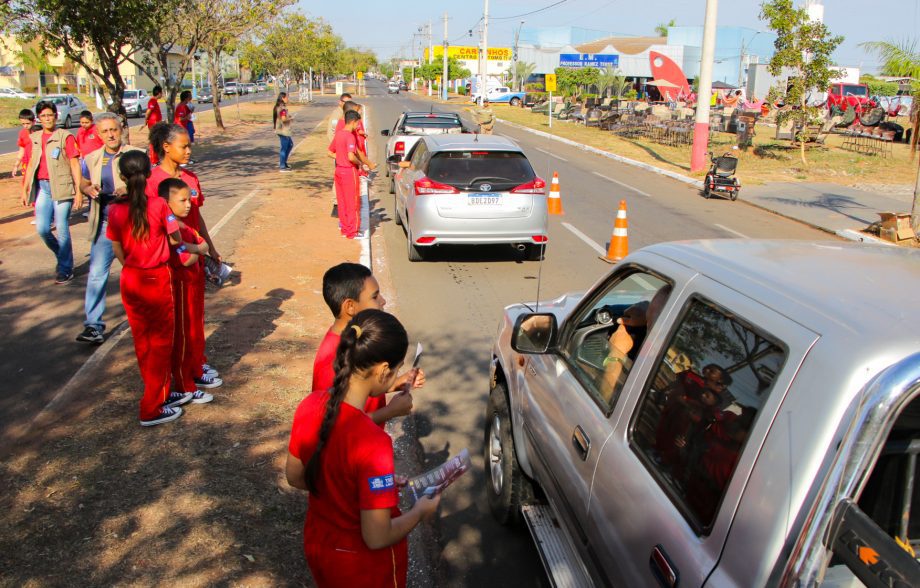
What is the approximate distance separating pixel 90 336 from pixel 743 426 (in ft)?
19.6

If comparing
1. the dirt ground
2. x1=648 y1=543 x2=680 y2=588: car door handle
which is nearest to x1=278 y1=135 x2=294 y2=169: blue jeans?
the dirt ground

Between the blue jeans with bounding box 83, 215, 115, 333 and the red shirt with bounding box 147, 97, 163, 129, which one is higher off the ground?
the red shirt with bounding box 147, 97, 163, 129

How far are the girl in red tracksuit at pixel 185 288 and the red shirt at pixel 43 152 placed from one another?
12.9 feet

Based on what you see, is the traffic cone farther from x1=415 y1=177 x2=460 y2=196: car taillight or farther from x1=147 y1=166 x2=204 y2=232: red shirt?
x1=147 y1=166 x2=204 y2=232: red shirt

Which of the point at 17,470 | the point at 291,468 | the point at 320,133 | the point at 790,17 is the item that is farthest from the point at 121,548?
the point at 320,133

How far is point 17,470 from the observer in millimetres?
4344

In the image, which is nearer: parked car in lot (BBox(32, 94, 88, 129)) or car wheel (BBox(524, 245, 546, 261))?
car wheel (BBox(524, 245, 546, 261))

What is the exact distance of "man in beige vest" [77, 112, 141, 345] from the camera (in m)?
6.43

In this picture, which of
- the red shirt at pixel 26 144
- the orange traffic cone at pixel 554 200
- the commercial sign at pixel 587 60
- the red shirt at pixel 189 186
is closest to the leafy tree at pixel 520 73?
the commercial sign at pixel 587 60

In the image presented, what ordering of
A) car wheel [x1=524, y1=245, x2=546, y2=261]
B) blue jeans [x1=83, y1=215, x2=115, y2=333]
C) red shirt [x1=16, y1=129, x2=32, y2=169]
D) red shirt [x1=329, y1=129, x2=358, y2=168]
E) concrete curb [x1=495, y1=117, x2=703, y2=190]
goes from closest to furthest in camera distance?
1. blue jeans [x1=83, y1=215, x2=115, y2=333]
2. red shirt [x1=16, y1=129, x2=32, y2=169]
3. car wheel [x1=524, y1=245, x2=546, y2=261]
4. red shirt [x1=329, y1=129, x2=358, y2=168]
5. concrete curb [x1=495, y1=117, x2=703, y2=190]

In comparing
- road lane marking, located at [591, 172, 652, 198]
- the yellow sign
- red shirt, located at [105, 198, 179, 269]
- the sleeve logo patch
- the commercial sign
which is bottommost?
road lane marking, located at [591, 172, 652, 198]

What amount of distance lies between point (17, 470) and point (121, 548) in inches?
46.7

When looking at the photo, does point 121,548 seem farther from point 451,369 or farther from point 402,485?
point 451,369

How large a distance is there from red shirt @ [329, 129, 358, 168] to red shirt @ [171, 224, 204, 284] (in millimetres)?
5542
